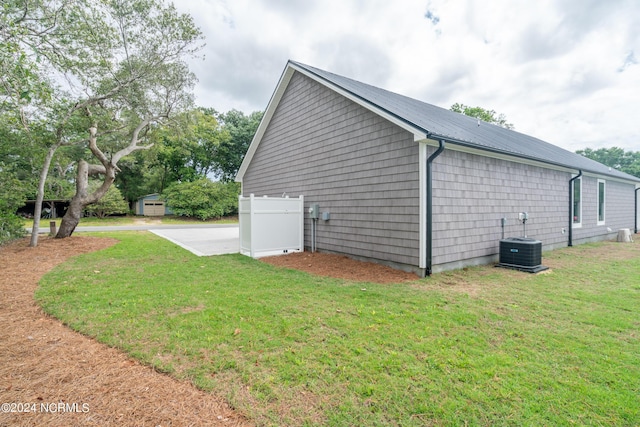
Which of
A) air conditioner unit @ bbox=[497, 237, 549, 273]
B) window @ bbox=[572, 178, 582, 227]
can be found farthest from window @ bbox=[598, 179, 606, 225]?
air conditioner unit @ bbox=[497, 237, 549, 273]

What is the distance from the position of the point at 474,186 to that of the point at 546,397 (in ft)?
17.0

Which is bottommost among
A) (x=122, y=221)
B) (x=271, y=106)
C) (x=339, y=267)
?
(x=339, y=267)

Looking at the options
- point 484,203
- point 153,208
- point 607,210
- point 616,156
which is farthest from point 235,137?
point 616,156

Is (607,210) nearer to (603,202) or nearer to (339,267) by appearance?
(603,202)

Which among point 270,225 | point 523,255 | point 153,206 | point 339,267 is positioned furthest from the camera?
point 153,206

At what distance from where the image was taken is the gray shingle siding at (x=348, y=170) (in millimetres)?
5922

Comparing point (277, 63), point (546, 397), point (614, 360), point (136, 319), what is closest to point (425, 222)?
point (614, 360)

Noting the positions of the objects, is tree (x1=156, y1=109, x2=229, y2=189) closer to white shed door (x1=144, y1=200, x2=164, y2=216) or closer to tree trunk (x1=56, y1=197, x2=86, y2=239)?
white shed door (x1=144, y1=200, x2=164, y2=216)

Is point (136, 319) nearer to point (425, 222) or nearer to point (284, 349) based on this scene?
point (284, 349)

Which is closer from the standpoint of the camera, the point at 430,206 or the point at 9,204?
the point at 430,206

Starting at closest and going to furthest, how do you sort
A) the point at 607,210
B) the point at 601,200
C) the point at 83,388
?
the point at 83,388 < the point at 601,200 < the point at 607,210

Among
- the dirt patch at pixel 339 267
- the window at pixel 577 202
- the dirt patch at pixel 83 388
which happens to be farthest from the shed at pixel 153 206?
the window at pixel 577 202

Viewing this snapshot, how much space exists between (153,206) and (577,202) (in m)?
31.1

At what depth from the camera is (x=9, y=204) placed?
10.2 m
